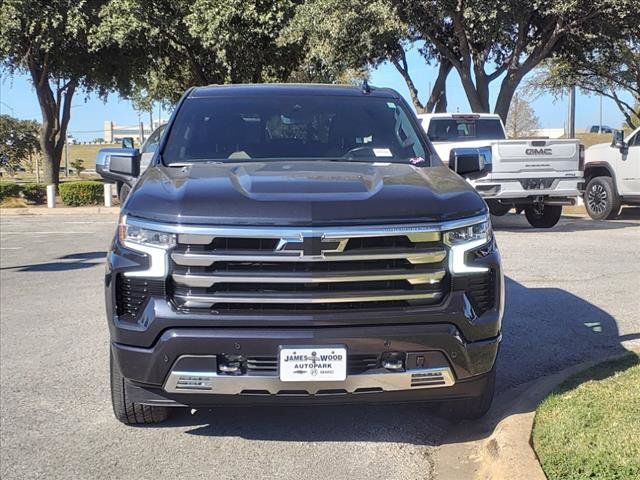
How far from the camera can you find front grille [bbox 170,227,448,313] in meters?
3.32

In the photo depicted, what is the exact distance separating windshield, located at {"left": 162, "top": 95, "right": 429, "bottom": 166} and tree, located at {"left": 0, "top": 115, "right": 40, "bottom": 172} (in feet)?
121

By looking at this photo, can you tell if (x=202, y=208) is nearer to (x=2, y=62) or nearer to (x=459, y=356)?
(x=459, y=356)

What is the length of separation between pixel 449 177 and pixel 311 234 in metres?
1.16

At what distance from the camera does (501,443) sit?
3.65 metres

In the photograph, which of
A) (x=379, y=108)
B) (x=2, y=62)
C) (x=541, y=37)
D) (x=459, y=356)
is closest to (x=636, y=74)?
(x=541, y=37)

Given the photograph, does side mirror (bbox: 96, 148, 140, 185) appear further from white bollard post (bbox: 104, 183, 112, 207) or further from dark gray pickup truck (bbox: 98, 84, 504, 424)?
white bollard post (bbox: 104, 183, 112, 207)

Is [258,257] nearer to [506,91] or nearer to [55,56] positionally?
[506,91]

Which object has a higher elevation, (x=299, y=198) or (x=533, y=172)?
(x=533, y=172)

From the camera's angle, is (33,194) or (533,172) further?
(33,194)

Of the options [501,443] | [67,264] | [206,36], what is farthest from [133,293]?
[206,36]

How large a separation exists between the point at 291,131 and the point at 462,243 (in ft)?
5.93

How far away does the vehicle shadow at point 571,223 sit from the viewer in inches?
540

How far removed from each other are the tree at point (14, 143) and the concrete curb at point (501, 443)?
38.5m

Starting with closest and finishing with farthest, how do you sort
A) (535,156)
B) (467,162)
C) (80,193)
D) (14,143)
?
1. (467,162)
2. (535,156)
3. (80,193)
4. (14,143)
